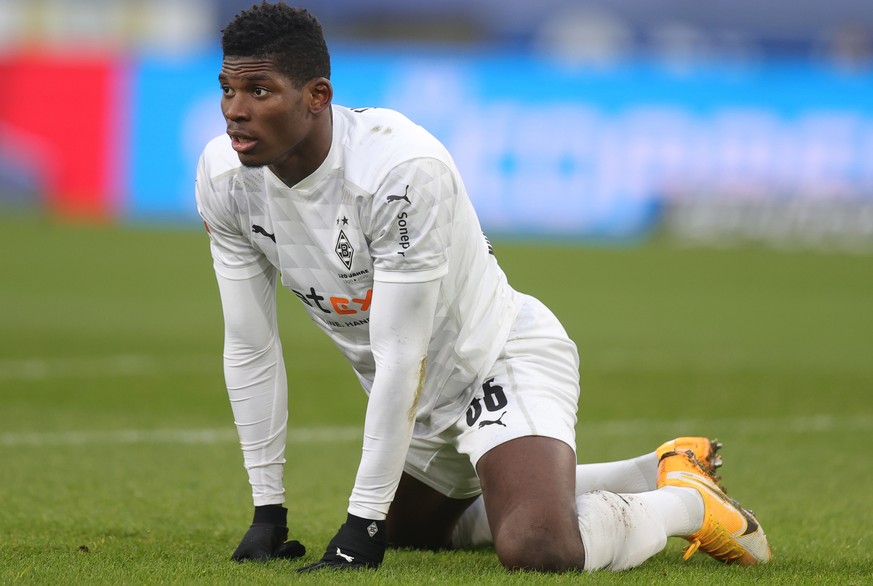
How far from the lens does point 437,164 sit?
4430mm

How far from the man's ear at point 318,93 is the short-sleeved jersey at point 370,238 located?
0.51 feet

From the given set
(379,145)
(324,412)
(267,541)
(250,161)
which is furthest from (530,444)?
(324,412)

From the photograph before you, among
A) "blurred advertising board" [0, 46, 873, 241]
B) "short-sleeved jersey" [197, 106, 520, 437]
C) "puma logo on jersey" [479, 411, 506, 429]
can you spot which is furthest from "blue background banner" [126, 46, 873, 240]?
"puma logo on jersey" [479, 411, 506, 429]

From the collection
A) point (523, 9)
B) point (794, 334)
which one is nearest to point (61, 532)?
point (794, 334)

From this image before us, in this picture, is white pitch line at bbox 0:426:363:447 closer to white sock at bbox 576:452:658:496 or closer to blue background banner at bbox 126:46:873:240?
white sock at bbox 576:452:658:496

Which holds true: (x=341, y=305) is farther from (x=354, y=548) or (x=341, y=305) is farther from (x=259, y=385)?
(x=354, y=548)

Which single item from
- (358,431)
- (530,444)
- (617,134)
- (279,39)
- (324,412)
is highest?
(279,39)

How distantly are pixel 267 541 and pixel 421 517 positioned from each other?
2.39 feet

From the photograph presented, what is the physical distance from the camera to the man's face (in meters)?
4.26

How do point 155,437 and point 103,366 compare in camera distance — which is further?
point 103,366

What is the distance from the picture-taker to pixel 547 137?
21469mm

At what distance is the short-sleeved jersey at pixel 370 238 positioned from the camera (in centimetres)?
437

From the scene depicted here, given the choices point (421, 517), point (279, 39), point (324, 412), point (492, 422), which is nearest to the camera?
point (279, 39)

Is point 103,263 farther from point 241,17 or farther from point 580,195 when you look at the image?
point 241,17
